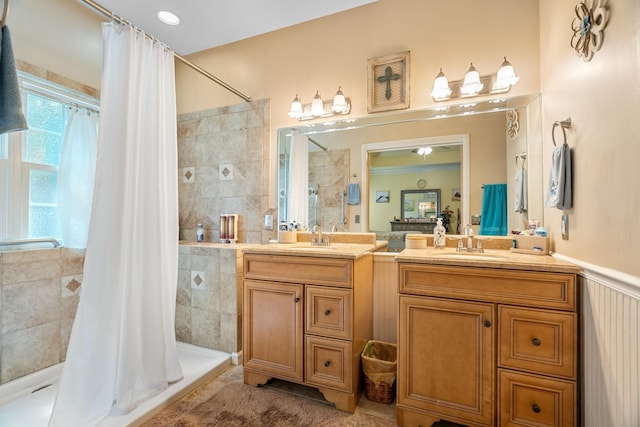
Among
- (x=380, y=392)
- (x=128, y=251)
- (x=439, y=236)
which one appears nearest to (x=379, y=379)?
(x=380, y=392)

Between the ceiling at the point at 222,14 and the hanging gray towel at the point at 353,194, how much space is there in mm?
1344

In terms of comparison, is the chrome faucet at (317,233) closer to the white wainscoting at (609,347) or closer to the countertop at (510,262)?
the countertop at (510,262)

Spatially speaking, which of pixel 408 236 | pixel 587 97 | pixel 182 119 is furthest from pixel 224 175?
pixel 587 97

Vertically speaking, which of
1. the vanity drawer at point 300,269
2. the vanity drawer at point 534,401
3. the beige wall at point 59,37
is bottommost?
the vanity drawer at point 534,401

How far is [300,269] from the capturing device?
1678 millimetres

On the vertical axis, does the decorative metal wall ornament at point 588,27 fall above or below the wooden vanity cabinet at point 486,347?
above

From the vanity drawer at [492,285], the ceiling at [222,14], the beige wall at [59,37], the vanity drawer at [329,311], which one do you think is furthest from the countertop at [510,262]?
the beige wall at [59,37]

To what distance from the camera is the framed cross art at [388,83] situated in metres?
2.01

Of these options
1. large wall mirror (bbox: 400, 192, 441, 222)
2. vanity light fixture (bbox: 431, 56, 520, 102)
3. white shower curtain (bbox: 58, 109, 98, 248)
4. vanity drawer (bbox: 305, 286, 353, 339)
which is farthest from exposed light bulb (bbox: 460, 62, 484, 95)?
white shower curtain (bbox: 58, 109, 98, 248)

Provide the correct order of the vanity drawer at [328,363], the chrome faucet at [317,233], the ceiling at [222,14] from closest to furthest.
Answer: the vanity drawer at [328,363]
the ceiling at [222,14]
the chrome faucet at [317,233]

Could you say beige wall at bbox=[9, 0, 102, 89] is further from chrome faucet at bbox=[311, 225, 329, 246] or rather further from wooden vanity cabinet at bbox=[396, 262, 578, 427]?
wooden vanity cabinet at bbox=[396, 262, 578, 427]

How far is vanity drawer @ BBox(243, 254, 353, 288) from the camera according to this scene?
62.4 inches

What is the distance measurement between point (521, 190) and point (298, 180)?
1585mm

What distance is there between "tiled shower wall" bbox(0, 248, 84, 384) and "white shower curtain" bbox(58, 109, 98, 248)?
0.15 m
